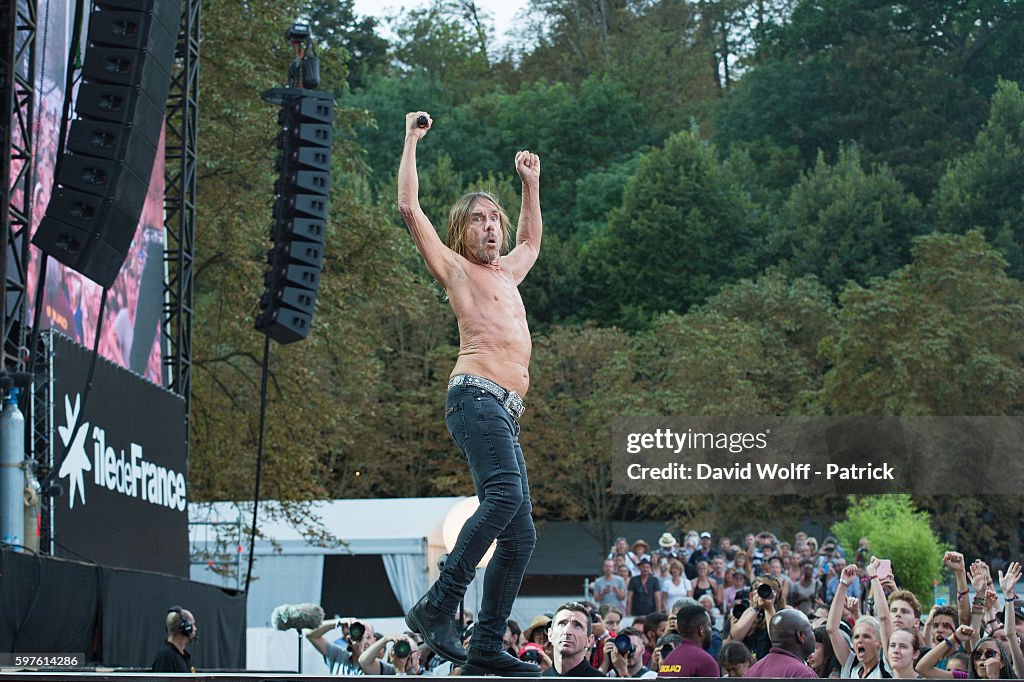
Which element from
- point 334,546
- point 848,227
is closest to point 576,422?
point 848,227

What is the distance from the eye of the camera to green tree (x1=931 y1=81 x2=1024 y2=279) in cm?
4209

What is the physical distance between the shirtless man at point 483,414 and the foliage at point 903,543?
647 inches

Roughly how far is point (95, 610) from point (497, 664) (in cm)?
447

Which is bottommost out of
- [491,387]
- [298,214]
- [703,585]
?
[703,585]

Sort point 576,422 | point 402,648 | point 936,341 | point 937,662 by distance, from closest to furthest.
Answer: point 937,662, point 402,648, point 936,341, point 576,422

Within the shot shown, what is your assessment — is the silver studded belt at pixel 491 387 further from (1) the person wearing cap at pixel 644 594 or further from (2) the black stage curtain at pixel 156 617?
(1) the person wearing cap at pixel 644 594

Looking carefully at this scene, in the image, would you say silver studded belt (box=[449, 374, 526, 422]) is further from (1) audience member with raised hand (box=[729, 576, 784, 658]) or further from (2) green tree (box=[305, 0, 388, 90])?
(2) green tree (box=[305, 0, 388, 90])

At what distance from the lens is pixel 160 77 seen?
30.2 ft

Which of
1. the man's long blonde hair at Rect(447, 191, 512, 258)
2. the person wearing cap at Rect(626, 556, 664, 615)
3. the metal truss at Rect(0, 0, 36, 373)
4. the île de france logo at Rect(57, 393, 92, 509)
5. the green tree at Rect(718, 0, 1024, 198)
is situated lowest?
the person wearing cap at Rect(626, 556, 664, 615)

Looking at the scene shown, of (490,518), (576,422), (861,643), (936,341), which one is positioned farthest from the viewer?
(576,422)

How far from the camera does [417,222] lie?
14.3ft

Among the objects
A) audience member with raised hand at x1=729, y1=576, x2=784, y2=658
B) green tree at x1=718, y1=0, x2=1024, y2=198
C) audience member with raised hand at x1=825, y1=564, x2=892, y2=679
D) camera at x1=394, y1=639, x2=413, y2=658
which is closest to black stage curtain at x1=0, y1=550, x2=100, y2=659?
camera at x1=394, y1=639, x2=413, y2=658

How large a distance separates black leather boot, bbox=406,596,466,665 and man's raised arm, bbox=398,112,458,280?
1.09 m

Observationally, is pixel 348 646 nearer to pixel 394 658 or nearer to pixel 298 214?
pixel 394 658
